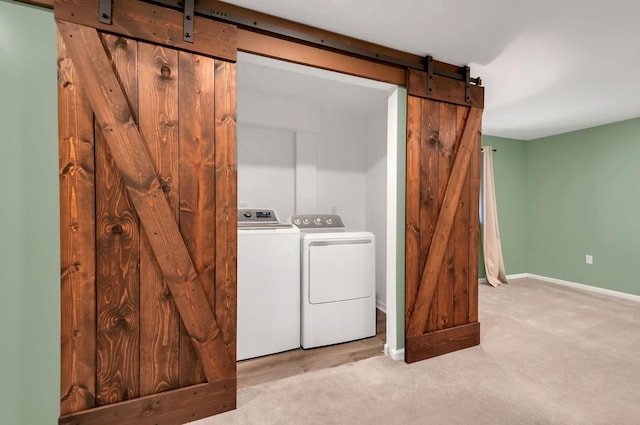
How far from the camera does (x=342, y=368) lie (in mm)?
2127

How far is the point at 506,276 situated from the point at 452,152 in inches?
134

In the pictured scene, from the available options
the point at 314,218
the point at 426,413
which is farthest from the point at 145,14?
the point at 426,413

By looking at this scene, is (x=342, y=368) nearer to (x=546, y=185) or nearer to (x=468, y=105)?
(x=468, y=105)

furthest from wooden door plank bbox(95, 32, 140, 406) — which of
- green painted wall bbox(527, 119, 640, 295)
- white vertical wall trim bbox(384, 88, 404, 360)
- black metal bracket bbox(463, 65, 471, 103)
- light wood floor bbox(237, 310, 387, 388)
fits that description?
green painted wall bbox(527, 119, 640, 295)

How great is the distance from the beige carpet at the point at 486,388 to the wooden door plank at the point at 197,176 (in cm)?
65

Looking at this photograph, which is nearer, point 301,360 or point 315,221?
point 301,360

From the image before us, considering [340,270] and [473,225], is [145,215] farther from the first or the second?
[473,225]

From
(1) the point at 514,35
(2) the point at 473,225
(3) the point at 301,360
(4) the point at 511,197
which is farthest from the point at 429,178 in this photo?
(4) the point at 511,197

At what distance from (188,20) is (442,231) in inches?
86.3

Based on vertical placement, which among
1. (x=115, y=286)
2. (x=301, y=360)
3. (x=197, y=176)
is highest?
(x=197, y=176)

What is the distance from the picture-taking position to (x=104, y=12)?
4.58ft

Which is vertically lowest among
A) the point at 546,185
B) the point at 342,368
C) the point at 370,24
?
the point at 342,368

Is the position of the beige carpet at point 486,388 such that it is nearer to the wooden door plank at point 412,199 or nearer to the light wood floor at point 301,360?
the light wood floor at point 301,360

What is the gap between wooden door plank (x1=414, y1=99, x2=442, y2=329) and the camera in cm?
223
